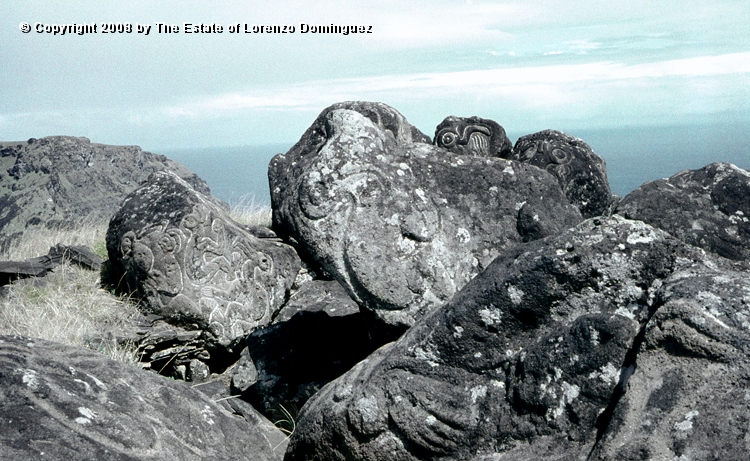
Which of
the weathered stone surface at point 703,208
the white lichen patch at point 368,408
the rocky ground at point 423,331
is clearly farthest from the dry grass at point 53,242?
the weathered stone surface at point 703,208

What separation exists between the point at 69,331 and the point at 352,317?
2.30 metres

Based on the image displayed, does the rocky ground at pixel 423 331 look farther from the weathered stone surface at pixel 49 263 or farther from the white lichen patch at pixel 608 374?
the weathered stone surface at pixel 49 263

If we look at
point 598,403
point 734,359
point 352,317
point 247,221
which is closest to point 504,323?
point 598,403

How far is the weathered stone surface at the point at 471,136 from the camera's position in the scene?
22.9 ft

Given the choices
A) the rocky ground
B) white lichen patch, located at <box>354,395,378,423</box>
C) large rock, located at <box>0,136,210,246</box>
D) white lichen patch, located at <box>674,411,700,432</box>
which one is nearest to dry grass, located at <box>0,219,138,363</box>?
the rocky ground

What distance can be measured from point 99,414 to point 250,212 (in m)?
8.85

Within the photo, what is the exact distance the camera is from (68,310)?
19.8 ft

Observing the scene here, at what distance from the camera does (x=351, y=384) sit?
3.04 meters

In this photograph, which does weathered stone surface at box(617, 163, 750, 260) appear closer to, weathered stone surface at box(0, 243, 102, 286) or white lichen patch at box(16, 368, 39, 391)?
white lichen patch at box(16, 368, 39, 391)

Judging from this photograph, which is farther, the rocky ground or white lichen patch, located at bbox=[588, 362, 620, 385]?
white lichen patch, located at bbox=[588, 362, 620, 385]

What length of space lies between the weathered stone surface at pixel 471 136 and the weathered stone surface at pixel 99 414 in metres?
4.28

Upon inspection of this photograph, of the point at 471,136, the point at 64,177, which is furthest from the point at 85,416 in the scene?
the point at 64,177

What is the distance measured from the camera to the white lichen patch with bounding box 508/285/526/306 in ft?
8.89

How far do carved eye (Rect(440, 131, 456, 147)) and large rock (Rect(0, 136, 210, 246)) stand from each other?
11.6 meters
